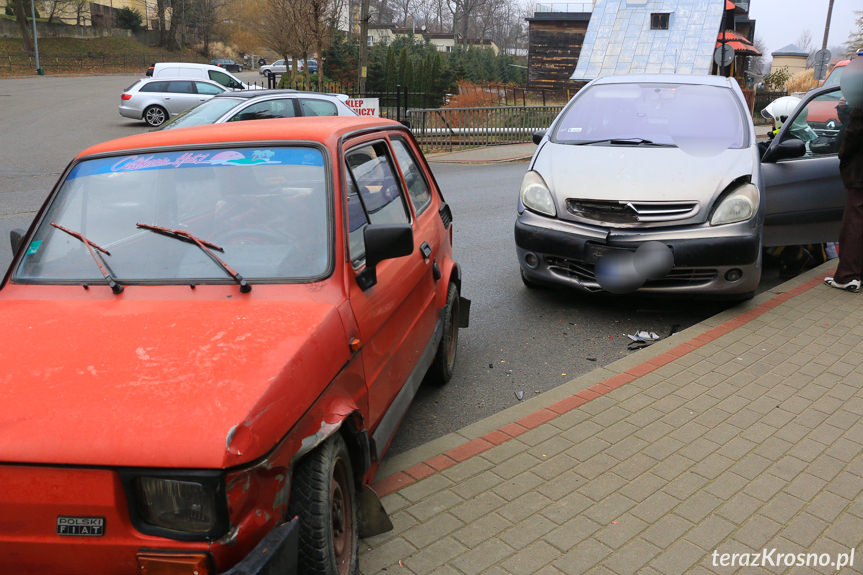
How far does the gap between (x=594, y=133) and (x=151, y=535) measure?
5736 mm

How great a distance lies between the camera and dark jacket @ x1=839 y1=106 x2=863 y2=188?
6.32 meters

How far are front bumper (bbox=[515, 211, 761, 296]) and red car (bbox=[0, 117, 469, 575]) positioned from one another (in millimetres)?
2017

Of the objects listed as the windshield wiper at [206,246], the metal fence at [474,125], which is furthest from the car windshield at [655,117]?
the metal fence at [474,125]

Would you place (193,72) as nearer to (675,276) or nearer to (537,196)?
(537,196)

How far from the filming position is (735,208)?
581 centimetres

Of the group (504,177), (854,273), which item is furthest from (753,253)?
(504,177)

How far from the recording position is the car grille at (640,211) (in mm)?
5785

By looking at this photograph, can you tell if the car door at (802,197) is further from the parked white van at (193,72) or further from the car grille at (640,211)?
the parked white van at (193,72)

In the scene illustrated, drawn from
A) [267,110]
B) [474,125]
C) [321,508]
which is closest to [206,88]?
[474,125]

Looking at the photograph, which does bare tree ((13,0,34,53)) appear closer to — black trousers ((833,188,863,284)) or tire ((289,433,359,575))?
black trousers ((833,188,863,284))

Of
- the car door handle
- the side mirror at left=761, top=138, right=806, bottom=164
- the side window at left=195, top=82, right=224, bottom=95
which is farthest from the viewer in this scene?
the side window at left=195, top=82, right=224, bottom=95

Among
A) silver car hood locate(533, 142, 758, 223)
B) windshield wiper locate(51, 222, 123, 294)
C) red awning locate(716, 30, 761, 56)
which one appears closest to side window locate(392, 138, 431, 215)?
silver car hood locate(533, 142, 758, 223)

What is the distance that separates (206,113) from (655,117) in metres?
7.56

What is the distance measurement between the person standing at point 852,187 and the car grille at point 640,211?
1.77m
